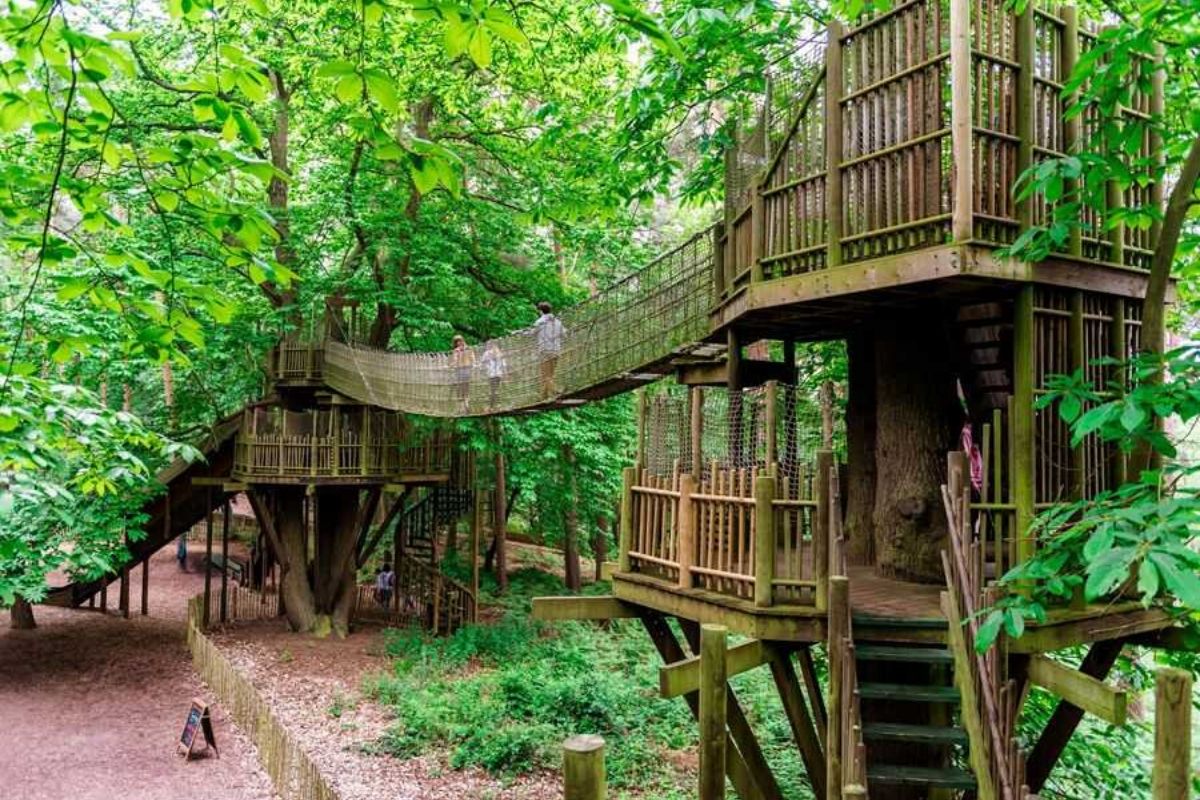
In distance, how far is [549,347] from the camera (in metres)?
8.97

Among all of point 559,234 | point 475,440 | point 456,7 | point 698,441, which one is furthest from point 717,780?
point 559,234

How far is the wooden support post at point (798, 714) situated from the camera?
14.5 ft

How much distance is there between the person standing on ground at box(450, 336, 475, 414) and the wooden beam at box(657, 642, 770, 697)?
20.1 ft

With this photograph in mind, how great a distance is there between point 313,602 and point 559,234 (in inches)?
299

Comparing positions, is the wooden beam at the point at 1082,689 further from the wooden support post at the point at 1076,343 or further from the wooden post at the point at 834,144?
the wooden post at the point at 834,144

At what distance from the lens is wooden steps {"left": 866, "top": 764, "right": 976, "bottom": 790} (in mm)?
3779

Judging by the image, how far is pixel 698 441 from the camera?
4.91 m

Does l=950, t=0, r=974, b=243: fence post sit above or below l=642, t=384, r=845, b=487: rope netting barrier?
above

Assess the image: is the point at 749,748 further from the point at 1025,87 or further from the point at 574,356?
the point at 574,356

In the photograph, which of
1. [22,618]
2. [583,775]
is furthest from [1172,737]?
[22,618]

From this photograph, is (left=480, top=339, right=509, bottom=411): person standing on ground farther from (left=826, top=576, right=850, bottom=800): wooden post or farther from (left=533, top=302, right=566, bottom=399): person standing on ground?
(left=826, top=576, right=850, bottom=800): wooden post

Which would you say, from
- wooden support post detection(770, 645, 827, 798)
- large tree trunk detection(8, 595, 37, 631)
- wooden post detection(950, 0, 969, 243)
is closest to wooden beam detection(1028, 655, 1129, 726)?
wooden support post detection(770, 645, 827, 798)

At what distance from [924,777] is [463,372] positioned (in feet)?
23.3

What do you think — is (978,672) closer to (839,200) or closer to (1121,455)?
(1121,455)
